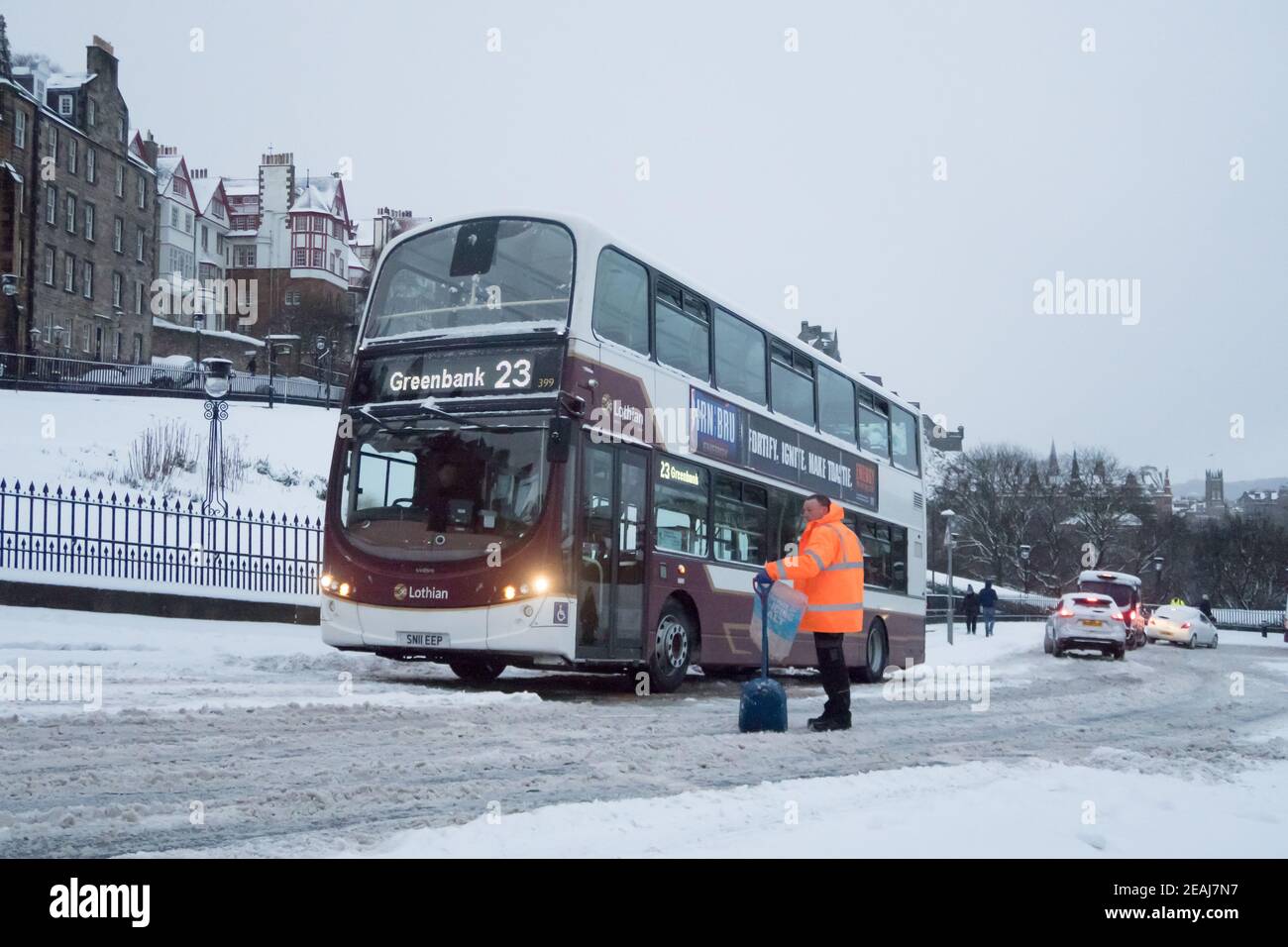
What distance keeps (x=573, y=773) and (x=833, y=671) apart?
3.21 metres

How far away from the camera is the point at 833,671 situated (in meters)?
10.1

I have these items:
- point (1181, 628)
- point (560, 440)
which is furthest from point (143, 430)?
point (1181, 628)

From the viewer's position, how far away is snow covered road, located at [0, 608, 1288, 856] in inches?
221

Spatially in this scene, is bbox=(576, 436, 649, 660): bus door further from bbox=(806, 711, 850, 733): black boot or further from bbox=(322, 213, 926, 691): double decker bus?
bbox=(806, 711, 850, 733): black boot

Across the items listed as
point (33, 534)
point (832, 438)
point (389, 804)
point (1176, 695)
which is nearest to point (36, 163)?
point (33, 534)

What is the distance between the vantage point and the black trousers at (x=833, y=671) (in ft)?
32.7

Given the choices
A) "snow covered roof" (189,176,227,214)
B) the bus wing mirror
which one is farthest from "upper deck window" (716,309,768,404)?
"snow covered roof" (189,176,227,214)

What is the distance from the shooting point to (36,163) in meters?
56.7

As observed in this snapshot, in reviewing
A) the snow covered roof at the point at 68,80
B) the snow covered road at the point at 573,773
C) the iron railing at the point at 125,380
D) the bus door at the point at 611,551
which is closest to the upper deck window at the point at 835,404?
the bus door at the point at 611,551

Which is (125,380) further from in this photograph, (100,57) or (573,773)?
(573,773)

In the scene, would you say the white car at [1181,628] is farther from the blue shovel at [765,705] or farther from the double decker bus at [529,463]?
the blue shovel at [765,705]

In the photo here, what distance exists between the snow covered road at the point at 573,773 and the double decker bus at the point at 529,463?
751mm

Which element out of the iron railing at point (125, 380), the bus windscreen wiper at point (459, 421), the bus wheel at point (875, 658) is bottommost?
the bus wheel at point (875, 658)

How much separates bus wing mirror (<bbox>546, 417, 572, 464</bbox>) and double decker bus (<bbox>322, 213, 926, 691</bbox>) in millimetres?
15
